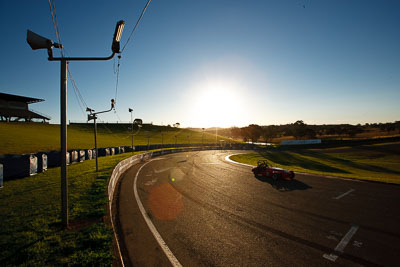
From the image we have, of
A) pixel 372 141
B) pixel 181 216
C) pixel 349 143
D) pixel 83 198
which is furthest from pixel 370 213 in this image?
pixel 372 141

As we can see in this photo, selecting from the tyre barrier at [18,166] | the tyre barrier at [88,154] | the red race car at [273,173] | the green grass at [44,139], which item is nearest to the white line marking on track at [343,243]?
the red race car at [273,173]

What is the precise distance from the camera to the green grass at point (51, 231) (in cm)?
418

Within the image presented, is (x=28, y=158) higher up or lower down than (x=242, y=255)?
A: higher up

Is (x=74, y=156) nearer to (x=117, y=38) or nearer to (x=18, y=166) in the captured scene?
(x=18, y=166)

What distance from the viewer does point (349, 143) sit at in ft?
175

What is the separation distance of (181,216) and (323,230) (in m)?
5.21

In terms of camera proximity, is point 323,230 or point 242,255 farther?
point 323,230

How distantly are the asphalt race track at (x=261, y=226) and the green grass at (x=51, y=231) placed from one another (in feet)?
2.59

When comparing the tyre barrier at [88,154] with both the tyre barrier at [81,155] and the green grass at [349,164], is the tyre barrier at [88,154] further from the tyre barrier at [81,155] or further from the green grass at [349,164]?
the green grass at [349,164]

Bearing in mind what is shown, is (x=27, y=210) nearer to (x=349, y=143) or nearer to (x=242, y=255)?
(x=242, y=255)

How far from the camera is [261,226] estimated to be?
6363 millimetres

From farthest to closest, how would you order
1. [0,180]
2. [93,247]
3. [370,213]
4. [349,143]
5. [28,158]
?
[349,143] < [28,158] < [0,180] < [370,213] < [93,247]

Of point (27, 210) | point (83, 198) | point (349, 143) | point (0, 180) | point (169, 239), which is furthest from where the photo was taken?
point (349, 143)

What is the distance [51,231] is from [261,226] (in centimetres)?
692
